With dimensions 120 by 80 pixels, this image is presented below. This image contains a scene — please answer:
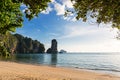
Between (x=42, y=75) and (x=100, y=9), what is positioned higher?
(x=100, y=9)

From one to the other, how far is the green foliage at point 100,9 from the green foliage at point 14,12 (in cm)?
325

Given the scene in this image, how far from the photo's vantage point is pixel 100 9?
12352 millimetres

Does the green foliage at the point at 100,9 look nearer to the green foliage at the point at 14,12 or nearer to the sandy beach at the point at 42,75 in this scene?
the green foliage at the point at 14,12

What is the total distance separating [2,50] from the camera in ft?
47.8

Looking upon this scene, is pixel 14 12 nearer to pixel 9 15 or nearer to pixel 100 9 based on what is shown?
pixel 9 15

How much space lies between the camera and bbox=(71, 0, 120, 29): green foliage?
407 inches

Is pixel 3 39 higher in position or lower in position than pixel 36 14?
lower

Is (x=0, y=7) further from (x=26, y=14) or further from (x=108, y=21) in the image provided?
(x=108, y=21)

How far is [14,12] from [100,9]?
5330mm

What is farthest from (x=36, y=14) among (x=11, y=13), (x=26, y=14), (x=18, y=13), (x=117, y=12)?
(x=117, y=12)

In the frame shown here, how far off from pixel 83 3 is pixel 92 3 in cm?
58

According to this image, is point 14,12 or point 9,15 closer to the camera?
point 9,15

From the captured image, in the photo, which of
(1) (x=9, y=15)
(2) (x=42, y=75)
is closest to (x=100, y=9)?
(1) (x=9, y=15)

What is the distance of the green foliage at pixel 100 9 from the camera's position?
10339 mm
